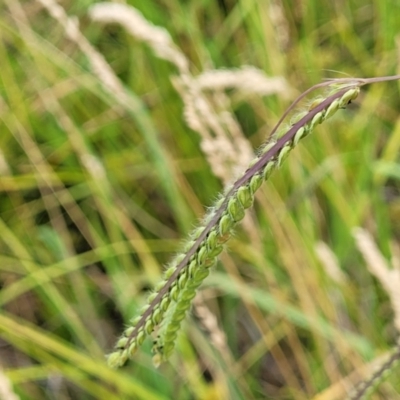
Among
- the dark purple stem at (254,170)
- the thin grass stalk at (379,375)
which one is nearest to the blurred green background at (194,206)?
the thin grass stalk at (379,375)

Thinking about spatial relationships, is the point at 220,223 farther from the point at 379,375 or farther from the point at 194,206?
the point at 194,206

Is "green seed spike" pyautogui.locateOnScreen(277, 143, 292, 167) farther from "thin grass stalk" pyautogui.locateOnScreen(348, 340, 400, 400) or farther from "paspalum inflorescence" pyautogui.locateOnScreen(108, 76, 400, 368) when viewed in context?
"thin grass stalk" pyautogui.locateOnScreen(348, 340, 400, 400)

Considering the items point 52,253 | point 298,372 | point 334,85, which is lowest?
point 298,372

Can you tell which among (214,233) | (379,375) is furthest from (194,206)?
(214,233)

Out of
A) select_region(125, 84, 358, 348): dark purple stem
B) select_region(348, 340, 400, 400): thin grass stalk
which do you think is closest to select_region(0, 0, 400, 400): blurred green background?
select_region(348, 340, 400, 400): thin grass stalk

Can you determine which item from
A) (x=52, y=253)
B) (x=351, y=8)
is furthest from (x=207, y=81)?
(x=351, y=8)

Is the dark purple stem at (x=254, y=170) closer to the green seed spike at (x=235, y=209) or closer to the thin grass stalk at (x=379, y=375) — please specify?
the green seed spike at (x=235, y=209)

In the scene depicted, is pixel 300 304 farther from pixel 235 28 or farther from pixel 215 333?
pixel 235 28
